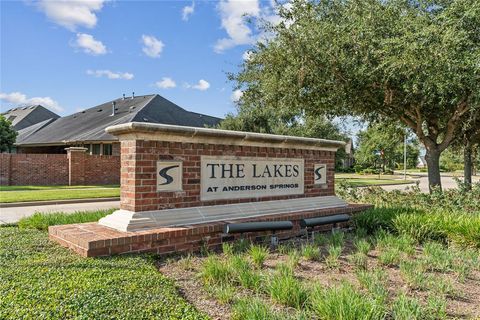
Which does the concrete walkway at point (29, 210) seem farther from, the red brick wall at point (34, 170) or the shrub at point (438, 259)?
the shrub at point (438, 259)

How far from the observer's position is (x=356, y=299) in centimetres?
327

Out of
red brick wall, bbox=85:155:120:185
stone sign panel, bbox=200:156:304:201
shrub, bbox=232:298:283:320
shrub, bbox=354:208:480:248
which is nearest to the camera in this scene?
shrub, bbox=232:298:283:320

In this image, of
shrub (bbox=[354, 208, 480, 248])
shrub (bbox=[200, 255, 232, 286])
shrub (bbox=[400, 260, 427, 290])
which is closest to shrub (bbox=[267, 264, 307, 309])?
shrub (bbox=[200, 255, 232, 286])

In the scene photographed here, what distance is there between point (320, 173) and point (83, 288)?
597 centimetres

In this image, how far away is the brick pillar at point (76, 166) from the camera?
2202 cm

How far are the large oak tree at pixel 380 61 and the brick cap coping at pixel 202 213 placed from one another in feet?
13.2

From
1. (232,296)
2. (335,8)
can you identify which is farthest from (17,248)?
(335,8)

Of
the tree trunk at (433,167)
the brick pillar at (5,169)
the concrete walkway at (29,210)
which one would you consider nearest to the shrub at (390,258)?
the tree trunk at (433,167)

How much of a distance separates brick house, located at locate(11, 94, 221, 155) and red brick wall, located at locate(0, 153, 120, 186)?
9.35 ft

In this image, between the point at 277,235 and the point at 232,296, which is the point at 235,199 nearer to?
the point at 277,235

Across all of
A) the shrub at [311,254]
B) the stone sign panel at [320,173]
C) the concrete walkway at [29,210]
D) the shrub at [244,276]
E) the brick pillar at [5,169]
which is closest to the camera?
the shrub at [244,276]

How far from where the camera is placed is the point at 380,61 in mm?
10180

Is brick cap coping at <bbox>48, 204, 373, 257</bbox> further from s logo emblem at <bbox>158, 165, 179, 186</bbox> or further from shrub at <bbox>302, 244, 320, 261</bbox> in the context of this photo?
shrub at <bbox>302, 244, 320, 261</bbox>

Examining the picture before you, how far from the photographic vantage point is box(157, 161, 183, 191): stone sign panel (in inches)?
232
